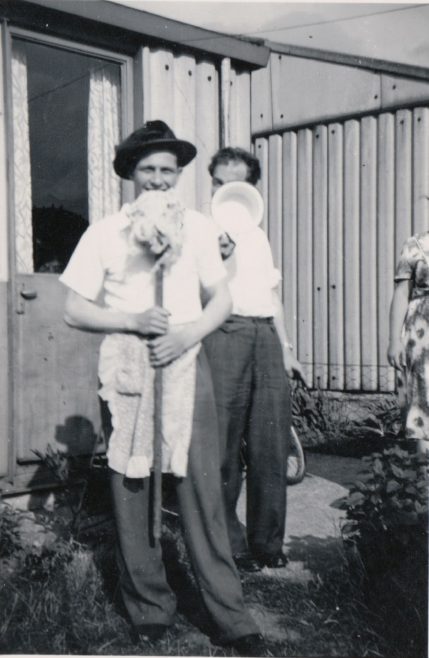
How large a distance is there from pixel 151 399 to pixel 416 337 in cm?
193

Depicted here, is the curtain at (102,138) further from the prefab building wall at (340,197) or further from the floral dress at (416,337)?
the prefab building wall at (340,197)

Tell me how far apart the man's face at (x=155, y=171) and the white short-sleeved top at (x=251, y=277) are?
0.70 metres

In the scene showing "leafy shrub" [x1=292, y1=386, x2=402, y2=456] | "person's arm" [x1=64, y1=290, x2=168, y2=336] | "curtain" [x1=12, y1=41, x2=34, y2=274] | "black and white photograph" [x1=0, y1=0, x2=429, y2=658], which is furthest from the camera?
"leafy shrub" [x1=292, y1=386, x2=402, y2=456]

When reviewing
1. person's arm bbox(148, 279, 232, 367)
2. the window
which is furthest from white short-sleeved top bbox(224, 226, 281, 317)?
the window

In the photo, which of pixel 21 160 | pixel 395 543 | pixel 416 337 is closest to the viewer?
pixel 395 543

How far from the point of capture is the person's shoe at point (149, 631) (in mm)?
2697

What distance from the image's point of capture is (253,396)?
11.3ft

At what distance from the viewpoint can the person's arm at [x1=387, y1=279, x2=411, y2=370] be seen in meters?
4.08

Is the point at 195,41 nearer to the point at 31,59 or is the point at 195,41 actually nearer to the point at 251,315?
the point at 31,59

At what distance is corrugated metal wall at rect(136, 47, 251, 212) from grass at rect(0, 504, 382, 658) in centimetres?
258

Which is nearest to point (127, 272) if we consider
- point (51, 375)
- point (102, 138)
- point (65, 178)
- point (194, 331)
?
point (194, 331)

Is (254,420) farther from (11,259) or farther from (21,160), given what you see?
(21,160)

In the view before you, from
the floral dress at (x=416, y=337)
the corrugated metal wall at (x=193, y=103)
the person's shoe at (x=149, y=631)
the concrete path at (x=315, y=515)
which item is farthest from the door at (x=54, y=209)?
the floral dress at (x=416, y=337)

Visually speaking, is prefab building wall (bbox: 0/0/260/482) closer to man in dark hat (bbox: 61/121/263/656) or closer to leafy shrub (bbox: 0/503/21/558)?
leafy shrub (bbox: 0/503/21/558)
